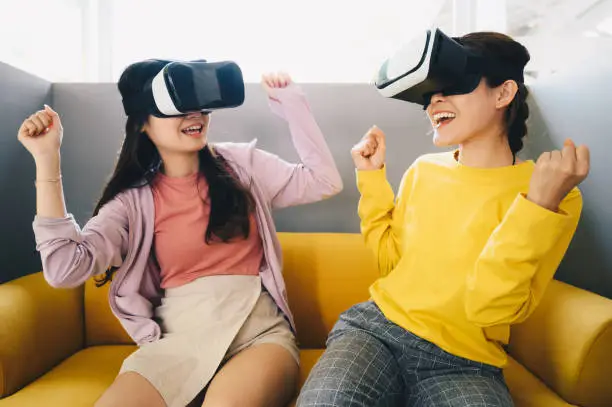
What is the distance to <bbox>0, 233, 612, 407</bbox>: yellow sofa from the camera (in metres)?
1.01

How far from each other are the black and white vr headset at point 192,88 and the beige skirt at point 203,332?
420 millimetres

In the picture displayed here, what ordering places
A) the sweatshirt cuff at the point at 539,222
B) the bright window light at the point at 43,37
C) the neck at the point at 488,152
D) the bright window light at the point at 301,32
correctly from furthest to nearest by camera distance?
the bright window light at the point at 301,32, the bright window light at the point at 43,37, the neck at the point at 488,152, the sweatshirt cuff at the point at 539,222

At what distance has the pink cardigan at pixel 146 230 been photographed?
109 centimetres

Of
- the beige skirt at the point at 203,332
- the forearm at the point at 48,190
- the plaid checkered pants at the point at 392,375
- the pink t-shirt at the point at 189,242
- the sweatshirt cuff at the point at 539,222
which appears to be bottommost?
the beige skirt at the point at 203,332

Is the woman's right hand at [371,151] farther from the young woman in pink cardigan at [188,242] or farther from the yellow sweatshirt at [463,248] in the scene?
the young woman in pink cardigan at [188,242]

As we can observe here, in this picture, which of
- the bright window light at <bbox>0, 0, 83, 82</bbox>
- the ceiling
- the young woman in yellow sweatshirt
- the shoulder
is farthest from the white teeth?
the bright window light at <bbox>0, 0, 83, 82</bbox>

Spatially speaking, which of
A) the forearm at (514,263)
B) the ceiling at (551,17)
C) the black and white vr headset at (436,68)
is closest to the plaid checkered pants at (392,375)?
the forearm at (514,263)

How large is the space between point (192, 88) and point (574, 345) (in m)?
0.97

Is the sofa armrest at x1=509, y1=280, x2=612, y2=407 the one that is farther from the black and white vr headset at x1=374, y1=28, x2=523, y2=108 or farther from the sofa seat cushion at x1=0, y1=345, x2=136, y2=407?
the sofa seat cushion at x1=0, y1=345, x2=136, y2=407

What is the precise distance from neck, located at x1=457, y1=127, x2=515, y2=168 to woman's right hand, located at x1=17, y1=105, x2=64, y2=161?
932mm

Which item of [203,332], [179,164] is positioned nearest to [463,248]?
[203,332]

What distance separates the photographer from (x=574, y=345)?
39.7 inches

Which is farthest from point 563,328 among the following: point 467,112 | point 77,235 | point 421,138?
point 77,235

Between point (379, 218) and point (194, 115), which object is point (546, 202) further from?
point (194, 115)
